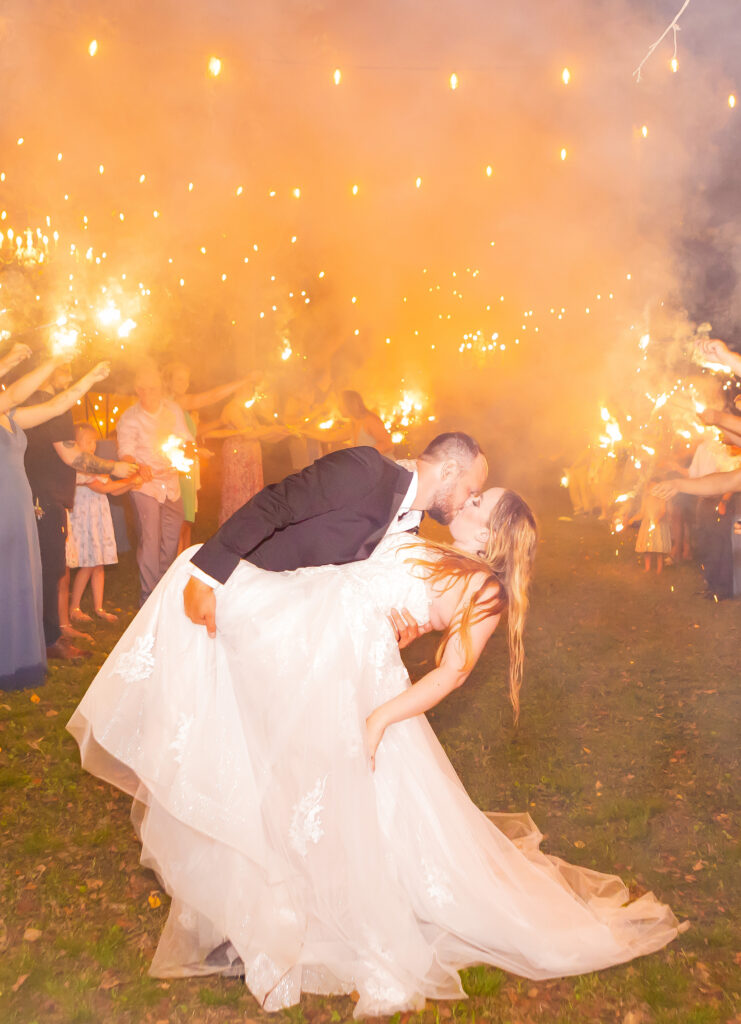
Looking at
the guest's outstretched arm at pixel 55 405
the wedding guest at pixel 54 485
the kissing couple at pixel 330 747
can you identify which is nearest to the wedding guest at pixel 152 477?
the wedding guest at pixel 54 485

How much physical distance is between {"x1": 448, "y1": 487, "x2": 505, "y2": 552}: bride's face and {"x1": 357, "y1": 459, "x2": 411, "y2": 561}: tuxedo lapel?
0.21 meters

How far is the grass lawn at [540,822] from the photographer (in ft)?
8.79

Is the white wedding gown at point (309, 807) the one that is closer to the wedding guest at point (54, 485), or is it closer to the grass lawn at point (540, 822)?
the grass lawn at point (540, 822)

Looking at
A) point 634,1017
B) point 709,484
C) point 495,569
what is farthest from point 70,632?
point 709,484

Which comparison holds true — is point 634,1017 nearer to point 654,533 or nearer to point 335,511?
point 335,511

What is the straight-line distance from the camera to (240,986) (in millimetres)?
2693

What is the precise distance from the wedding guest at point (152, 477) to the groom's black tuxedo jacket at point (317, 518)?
14.0 feet

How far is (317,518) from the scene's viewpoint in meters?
2.92

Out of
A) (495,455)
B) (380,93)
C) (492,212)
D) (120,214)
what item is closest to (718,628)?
(380,93)

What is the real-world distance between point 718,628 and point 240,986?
6303 mm

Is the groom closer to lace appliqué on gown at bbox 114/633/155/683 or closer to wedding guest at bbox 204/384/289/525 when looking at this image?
lace appliqué on gown at bbox 114/633/155/683

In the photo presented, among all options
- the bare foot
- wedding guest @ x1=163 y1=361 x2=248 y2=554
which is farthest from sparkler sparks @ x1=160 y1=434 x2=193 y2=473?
the bare foot

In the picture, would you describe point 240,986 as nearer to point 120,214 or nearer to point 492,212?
point 120,214

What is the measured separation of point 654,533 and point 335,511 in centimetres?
836
